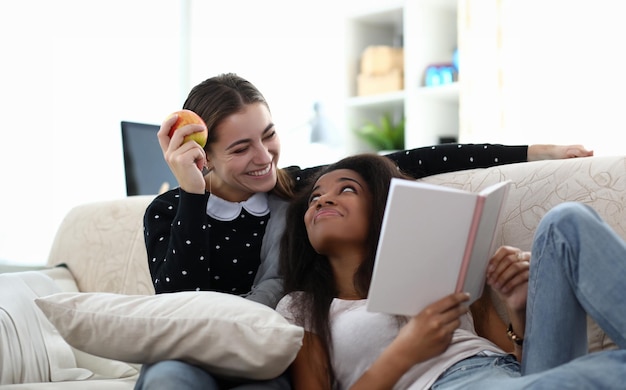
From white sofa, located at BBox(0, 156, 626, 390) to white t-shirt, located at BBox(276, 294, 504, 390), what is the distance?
261 millimetres

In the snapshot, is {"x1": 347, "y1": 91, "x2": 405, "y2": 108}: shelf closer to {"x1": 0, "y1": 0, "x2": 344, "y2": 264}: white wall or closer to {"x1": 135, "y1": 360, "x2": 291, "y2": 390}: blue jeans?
{"x1": 0, "y1": 0, "x2": 344, "y2": 264}: white wall

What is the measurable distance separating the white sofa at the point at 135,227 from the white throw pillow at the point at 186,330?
0.40 metres

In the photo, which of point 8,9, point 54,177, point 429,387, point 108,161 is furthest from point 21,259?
point 429,387

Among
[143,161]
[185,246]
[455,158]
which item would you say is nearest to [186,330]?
[185,246]

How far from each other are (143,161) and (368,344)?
5.57 ft

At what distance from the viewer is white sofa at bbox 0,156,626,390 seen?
1.59 metres

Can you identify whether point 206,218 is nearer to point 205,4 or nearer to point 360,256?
point 360,256

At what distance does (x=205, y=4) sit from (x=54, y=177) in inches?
63.1

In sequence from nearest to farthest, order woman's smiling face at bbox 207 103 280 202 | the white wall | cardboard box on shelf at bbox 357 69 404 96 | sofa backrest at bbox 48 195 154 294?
woman's smiling face at bbox 207 103 280 202 < sofa backrest at bbox 48 195 154 294 < the white wall < cardboard box on shelf at bbox 357 69 404 96

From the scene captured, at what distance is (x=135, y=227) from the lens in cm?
233

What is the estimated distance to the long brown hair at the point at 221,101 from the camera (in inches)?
72.5

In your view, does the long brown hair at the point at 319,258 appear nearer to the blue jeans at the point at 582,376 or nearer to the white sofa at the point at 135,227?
the white sofa at the point at 135,227

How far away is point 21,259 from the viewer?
3.53 m

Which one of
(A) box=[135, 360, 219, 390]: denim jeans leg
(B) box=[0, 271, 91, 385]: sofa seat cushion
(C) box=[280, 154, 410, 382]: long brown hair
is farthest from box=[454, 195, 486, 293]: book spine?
(B) box=[0, 271, 91, 385]: sofa seat cushion
